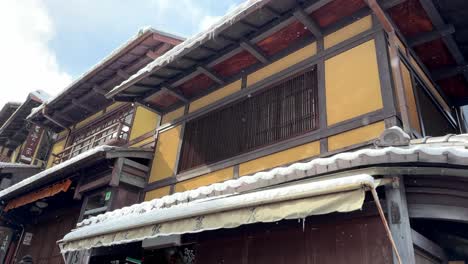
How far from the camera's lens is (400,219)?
4.13 meters

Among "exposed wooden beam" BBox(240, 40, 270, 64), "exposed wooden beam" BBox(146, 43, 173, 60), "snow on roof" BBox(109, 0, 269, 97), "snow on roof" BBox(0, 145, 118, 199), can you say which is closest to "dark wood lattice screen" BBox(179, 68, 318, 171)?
"exposed wooden beam" BBox(240, 40, 270, 64)

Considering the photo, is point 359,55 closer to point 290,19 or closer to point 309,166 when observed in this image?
point 290,19

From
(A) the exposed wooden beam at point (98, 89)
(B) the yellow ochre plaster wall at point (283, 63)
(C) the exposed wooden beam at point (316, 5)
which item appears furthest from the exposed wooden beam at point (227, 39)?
(A) the exposed wooden beam at point (98, 89)

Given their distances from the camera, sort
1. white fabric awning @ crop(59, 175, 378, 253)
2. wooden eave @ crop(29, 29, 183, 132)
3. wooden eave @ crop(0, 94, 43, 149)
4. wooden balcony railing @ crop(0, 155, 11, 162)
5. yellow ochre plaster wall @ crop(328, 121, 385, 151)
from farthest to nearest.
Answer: wooden balcony railing @ crop(0, 155, 11, 162) → wooden eave @ crop(0, 94, 43, 149) → wooden eave @ crop(29, 29, 183, 132) → yellow ochre plaster wall @ crop(328, 121, 385, 151) → white fabric awning @ crop(59, 175, 378, 253)

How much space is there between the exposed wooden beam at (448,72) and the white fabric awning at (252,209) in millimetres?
4632

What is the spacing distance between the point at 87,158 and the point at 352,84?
6102 millimetres

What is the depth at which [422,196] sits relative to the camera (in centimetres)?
440

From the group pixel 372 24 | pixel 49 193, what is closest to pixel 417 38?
pixel 372 24

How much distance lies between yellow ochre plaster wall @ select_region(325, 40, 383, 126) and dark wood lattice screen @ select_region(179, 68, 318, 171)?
357 millimetres

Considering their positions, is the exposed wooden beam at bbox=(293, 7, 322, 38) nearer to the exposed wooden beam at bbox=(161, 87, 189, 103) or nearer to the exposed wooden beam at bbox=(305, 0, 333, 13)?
the exposed wooden beam at bbox=(305, 0, 333, 13)

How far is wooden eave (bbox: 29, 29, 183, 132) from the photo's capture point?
1101 cm

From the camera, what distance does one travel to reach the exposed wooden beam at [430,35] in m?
6.33

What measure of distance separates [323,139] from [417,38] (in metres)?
2.65

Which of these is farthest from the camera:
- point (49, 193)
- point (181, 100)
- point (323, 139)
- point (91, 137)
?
point (91, 137)
